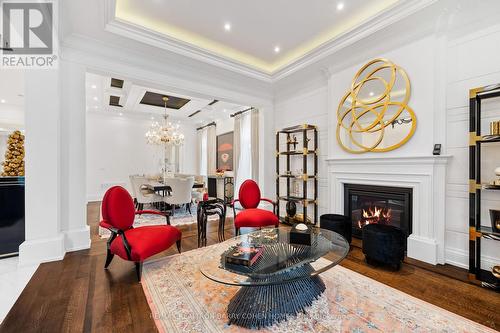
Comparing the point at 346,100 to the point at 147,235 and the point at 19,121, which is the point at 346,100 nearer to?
the point at 147,235

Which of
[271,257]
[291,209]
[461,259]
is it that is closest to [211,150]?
[291,209]

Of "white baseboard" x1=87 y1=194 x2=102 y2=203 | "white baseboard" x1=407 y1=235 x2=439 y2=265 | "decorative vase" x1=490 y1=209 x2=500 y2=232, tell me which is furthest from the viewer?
"white baseboard" x1=87 y1=194 x2=102 y2=203

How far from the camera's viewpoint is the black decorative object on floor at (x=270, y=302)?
167 cm

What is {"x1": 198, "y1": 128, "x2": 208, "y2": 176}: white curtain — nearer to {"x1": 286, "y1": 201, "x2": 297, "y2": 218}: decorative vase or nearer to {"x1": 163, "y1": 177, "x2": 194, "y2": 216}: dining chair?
{"x1": 163, "y1": 177, "x2": 194, "y2": 216}: dining chair

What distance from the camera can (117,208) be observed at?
251cm

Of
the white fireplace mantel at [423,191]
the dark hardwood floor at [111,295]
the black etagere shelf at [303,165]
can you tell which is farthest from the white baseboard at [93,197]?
the white fireplace mantel at [423,191]

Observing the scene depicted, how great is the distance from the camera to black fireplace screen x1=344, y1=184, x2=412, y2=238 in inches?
120

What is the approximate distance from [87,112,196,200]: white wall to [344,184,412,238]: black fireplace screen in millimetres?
7210

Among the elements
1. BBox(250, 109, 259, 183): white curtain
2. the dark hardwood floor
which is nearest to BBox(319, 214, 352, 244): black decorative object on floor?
the dark hardwood floor

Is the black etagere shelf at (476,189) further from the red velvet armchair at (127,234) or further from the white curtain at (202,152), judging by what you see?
the white curtain at (202,152)

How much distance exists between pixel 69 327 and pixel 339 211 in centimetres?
367

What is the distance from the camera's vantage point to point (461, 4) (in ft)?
7.98

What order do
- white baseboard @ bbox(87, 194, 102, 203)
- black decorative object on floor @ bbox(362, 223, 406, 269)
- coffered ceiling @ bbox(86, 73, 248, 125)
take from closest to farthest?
black decorative object on floor @ bbox(362, 223, 406, 269)
coffered ceiling @ bbox(86, 73, 248, 125)
white baseboard @ bbox(87, 194, 102, 203)

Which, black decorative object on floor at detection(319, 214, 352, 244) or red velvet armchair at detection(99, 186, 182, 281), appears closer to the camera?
red velvet armchair at detection(99, 186, 182, 281)
